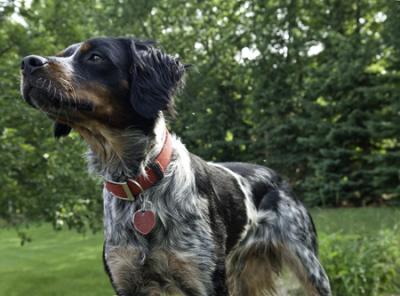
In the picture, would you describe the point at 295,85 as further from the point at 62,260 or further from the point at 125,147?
the point at 125,147

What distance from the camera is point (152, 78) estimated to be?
138 inches

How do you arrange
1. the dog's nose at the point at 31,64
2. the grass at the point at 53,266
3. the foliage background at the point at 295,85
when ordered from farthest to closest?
1. the foliage background at the point at 295,85
2. the grass at the point at 53,266
3. the dog's nose at the point at 31,64

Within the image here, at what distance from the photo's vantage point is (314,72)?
1930 centimetres

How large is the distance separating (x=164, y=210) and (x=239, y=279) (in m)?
1.53

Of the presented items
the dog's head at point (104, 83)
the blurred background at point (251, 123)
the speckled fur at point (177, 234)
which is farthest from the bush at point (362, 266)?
the dog's head at point (104, 83)

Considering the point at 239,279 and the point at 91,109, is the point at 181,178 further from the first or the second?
the point at 239,279

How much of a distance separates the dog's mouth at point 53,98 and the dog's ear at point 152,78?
12.3 inches

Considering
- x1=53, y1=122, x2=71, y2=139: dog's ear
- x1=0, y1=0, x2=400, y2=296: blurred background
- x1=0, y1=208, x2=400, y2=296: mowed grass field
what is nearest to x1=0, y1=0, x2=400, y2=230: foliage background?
x1=0, y1=0, x2=400, y2=296: blurred background

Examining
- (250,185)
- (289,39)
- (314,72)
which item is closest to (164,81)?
(250,185)

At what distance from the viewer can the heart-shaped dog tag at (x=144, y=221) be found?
3.30 meters

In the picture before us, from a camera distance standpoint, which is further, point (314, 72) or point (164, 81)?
point (314, 72)

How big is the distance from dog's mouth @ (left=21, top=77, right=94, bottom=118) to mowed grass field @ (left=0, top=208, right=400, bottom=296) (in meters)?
4.91

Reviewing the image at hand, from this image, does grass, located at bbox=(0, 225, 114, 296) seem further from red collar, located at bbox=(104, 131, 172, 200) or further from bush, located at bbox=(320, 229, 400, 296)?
red collar, located at bbox=(104, 131, 172, 200)

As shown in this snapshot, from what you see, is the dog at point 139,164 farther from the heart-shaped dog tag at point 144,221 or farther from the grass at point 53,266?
the grass at point 53,266
